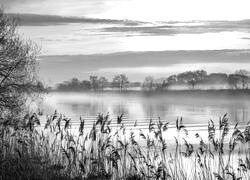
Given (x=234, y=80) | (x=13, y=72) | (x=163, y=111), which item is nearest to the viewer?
(x=13, y=72)

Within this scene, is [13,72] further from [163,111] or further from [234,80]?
[234,80]

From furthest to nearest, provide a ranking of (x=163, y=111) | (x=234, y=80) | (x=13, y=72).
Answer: (x=234, y=80) < (x=163, y=111) < (x=13, y=72)

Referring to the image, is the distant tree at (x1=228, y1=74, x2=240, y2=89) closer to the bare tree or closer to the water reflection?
the water reflection

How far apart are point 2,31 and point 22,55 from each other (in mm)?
2208

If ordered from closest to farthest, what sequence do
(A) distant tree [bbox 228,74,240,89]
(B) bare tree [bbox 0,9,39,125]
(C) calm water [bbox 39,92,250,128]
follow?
1. (B) bare tree [bbox 0,9,39,125]
2. (C) calm water [bbox 39,92,250,128]
3. (A) distant tree [bbox 228,74,240,89]

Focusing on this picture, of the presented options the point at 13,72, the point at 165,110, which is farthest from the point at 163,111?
the point at 13,72

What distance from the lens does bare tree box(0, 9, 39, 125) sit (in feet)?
94.2

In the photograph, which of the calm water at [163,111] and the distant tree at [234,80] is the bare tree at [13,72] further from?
the distant tree at [234,80]

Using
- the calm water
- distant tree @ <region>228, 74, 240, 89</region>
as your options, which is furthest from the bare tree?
distant tree @ <region>228, 74, 240, 89</region>

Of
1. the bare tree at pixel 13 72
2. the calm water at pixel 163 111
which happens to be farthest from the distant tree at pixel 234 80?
the bare tree at pixel 13 72

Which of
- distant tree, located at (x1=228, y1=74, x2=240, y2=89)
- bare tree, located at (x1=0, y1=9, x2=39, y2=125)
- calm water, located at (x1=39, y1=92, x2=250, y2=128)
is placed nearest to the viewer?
bare tree, located at (x1=0, y1=9, x2=39, y2=125)

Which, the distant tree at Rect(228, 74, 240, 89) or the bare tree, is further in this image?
the distant tree at Rect(228, 74, 240, 89)

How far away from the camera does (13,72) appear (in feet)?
98.3

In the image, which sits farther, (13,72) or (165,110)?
(165,110)
